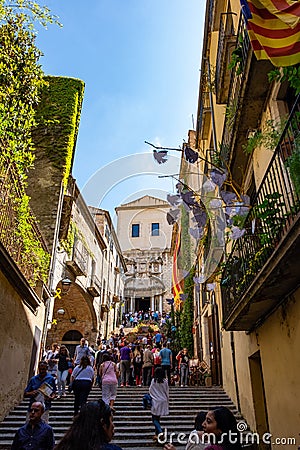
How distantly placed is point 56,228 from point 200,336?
7995 mm

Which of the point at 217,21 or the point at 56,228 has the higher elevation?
the point at 217,21

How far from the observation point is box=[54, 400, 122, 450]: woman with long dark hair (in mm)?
2117

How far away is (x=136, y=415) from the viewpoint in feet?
28.3

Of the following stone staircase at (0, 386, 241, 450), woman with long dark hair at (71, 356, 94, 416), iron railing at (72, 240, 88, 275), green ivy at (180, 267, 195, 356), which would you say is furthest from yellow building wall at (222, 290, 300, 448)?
green ivy at (180, 267, 195, 356)

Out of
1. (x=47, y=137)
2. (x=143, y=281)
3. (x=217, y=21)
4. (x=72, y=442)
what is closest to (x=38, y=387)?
(x=72, y=442)

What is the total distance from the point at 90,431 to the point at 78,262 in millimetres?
16221

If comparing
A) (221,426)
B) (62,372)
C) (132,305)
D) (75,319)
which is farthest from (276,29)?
(132,305)

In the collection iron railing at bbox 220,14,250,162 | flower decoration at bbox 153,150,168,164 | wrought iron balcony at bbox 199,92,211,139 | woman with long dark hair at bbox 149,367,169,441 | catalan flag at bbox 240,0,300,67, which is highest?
wrought iron balcony at bbox 199,92,211,139

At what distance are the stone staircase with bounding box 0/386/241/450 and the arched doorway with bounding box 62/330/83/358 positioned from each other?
11693 millimetres

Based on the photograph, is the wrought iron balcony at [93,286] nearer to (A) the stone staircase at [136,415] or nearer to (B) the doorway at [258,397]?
(A) the stone staircase at [136,415]

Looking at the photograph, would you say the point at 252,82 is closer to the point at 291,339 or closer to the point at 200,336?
the point at 291,339

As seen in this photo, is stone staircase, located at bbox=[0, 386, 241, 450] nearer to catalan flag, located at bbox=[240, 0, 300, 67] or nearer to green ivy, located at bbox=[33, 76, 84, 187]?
catalan flag, located at bbox=[240, 0, 300, 67]

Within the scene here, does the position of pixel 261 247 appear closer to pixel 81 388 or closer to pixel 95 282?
pixel 81 388

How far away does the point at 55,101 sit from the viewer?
17.4 meters
